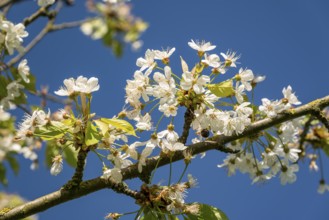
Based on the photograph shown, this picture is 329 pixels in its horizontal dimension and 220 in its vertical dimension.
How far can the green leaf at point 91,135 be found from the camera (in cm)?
228

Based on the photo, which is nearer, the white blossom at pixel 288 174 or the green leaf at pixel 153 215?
the green leaf at pixel 153 215

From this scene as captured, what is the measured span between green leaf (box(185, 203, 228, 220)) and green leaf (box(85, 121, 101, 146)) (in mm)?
639

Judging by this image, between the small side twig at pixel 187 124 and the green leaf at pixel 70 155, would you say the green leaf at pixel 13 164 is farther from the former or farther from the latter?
the small side twig at pixel 187 124

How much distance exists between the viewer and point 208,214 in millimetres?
2387

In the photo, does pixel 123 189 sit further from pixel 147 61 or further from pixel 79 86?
pixel 147 61

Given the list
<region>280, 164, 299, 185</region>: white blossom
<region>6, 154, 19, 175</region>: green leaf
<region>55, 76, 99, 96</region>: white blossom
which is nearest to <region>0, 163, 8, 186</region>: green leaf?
<region>6, 154, 19, 175</region>: green leaf

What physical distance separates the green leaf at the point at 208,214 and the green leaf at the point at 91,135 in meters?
0.64

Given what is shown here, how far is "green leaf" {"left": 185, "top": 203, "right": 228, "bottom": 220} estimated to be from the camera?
2367 millimetres

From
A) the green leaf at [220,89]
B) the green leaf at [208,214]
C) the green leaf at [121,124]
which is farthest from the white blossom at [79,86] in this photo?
the green leaf at [208,214]

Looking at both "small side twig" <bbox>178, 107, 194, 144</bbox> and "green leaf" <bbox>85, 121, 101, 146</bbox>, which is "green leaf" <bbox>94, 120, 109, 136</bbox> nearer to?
"green leaf" <bbox>85, 121, 101, 146</bbox>

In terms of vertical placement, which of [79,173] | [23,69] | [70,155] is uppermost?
[23,69]

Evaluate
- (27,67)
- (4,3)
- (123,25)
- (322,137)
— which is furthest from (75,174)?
(322,137)

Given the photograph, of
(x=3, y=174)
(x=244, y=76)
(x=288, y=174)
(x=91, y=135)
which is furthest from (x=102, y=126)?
(x=3, y=174)

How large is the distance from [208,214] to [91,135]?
2.50 feet
